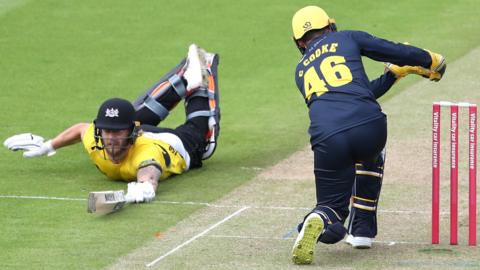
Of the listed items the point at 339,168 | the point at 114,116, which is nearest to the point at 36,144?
the point at 114,116

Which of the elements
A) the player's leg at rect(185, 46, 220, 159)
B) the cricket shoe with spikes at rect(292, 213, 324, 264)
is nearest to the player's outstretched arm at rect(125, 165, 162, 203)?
the player's leg at rect(185, 46, 220, 159)

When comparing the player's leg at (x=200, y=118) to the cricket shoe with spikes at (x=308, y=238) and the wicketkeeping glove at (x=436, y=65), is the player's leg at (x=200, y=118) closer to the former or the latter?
the wicketkeeping glove at (x=436, y=65)

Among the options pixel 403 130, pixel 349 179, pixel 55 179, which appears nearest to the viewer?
pixel 349 179

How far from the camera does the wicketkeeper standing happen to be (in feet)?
32.4

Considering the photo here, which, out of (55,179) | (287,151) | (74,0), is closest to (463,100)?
(287,151)

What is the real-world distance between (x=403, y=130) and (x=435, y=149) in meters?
4.73

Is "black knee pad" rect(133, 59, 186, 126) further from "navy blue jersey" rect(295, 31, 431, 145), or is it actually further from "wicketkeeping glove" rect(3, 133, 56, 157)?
"navy blue jersey" rect(295, 31, 431, 145)

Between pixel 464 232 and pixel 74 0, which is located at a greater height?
pixel 74 0

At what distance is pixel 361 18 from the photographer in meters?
20.8

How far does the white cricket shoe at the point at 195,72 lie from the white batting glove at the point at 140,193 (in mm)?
2101

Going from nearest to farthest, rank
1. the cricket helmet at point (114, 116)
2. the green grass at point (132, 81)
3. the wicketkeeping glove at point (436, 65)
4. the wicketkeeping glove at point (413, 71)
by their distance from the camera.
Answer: the wicketkeeping glove at point (436, 65), the wicketkeeping glove at point (413, 71), the green grass at point (132, 81), the cricket helmet at point (114, 116)

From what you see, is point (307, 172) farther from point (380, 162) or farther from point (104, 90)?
point (104, 90)

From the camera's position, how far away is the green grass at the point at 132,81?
36.4ft

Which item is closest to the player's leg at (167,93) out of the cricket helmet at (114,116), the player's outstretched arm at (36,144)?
the player's outstretched arm at (36,144)
